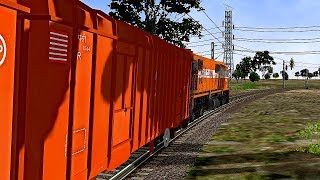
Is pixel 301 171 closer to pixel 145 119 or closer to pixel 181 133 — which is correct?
pixel 145 119

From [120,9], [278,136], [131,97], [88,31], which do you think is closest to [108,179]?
[131,97]

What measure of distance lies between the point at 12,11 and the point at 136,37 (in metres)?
4.76

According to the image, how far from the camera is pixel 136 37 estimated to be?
8.42m

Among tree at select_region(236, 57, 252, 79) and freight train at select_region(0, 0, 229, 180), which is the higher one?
tree at select_region(236, 57, 252, 79)

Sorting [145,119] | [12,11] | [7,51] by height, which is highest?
[12,11]

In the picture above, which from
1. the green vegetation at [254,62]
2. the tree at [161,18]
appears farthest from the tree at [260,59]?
the tree at [161,18]

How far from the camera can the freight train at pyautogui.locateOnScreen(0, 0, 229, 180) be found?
3.94 meters

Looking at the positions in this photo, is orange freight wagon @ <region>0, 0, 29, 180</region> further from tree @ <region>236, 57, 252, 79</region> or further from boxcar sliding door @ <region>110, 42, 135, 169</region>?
tree @ <region>236, 57, 252, 79</region>

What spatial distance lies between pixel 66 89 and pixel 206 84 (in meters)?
20.9

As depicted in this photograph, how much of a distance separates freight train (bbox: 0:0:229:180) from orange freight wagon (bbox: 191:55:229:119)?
1154cm

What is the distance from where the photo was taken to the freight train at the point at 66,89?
3939 mm

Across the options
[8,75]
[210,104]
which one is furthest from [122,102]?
[210,104]

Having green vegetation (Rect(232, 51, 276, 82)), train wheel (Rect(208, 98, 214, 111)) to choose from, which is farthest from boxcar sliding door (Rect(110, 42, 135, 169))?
green vegetation (Rect(232, 51, 276, 82))

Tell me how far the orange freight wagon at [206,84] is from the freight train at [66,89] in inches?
454
